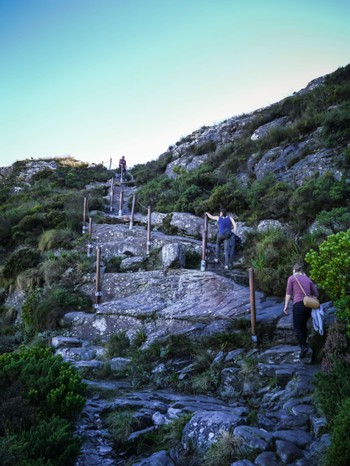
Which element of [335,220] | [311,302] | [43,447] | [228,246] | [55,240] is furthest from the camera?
[55,240]

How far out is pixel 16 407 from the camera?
4.61 metres

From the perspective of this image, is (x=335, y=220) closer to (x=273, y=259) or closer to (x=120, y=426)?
(x=273, y=259)

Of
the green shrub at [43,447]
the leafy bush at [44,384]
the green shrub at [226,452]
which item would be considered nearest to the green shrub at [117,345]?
the leafy bush at [44,384]

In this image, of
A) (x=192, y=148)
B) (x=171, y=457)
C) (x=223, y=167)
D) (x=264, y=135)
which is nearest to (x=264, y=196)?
(x=223, y=167)

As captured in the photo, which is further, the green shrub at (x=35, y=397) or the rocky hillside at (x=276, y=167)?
the rocky hillside at (x=276, y=167)

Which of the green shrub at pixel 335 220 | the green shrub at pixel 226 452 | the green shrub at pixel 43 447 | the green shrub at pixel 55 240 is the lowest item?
the green shrub at pixel 226 452

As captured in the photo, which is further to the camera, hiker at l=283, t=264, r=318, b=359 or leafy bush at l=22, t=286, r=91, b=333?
leafy bush at l=22, t=286, r=91, b=333

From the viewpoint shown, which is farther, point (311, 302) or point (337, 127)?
point (337, 127)

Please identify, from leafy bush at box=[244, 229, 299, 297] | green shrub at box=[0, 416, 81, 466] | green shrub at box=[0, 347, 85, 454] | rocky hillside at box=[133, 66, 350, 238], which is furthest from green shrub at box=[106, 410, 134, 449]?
rocky hillside at box=[133, 66, 350, 238]

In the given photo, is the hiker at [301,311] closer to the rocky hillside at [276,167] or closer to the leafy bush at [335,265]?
the leafy bush at [335,265]

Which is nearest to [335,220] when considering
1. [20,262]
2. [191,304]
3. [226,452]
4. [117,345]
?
[191,304]

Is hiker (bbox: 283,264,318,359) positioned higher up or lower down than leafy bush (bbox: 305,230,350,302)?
lower down

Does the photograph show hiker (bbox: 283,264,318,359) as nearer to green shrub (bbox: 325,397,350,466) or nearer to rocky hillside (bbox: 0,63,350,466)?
rocky hillside (bbox: 0,63,350,466)

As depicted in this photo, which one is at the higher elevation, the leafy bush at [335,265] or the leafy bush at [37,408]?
the leafy bush at [335,265]
